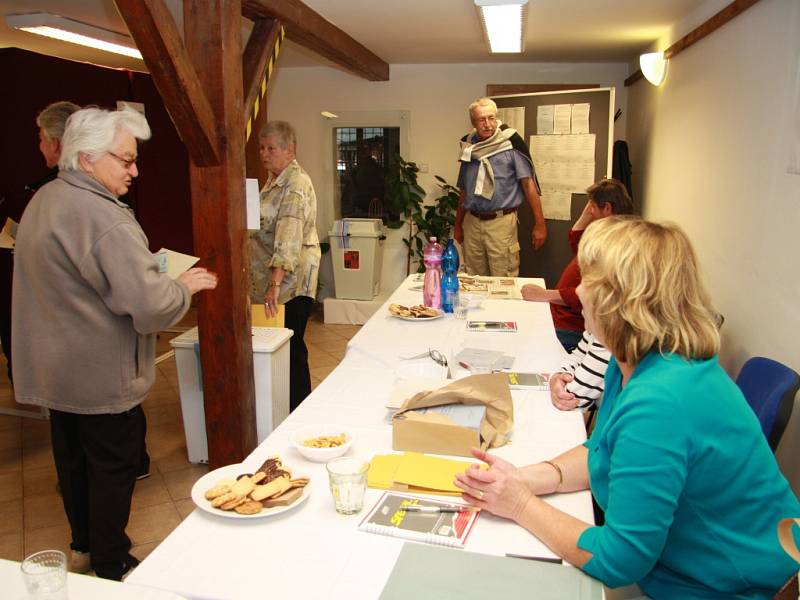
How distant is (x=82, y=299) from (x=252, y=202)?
106 centimetres

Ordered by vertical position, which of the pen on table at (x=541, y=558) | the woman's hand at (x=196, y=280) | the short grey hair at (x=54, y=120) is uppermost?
the short grey hair at (x=54, y=120)

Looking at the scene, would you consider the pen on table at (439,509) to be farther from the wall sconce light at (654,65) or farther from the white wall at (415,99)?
the white wall at (415,99)

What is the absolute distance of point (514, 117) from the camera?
228 inches

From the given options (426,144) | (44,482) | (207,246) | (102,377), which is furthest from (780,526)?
(426,144)

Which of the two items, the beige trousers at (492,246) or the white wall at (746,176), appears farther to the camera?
the beige trousers at (492,246)

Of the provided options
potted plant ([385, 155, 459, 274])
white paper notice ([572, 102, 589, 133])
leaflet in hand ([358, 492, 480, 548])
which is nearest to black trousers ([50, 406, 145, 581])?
leaflet in hand ([358, 492, 480, 548])

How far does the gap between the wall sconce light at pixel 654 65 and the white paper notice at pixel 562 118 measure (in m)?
0.73

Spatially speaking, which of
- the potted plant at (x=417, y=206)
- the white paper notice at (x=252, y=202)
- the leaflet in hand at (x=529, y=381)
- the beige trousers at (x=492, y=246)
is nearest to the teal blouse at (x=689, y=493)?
the leaflet in hand at (x=529, y=381)

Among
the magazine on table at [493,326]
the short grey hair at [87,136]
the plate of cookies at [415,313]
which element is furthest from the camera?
the plate of cookies at [415,313]

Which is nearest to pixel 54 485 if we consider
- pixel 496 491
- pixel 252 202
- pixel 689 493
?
pixel 252 202

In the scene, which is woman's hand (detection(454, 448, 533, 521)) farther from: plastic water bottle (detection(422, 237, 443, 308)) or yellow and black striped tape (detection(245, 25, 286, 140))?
yellow and black striped tape (detection(245, 25, 286, 140))

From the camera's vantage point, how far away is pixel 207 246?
2.81m

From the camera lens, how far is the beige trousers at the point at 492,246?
5.07m

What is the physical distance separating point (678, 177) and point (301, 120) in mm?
3897
